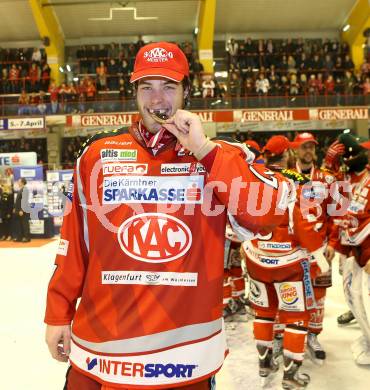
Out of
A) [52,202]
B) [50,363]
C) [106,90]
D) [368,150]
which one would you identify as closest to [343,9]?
[106,90]

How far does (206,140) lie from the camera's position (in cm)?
143

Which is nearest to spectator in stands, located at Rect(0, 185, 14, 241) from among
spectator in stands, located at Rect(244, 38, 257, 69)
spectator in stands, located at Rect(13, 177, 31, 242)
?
spectator in stands, located at Rect(13, 177, 31, 242)

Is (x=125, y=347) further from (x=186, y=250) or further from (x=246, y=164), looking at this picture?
(x=246, y=164)

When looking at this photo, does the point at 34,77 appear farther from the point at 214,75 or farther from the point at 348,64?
the point at 348,64

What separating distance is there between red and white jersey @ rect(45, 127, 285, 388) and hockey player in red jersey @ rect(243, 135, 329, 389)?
1.66 m

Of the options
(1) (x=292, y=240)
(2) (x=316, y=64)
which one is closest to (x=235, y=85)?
(2) (x=316, y=64)

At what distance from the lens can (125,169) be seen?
1.60 m

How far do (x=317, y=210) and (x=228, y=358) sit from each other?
4.63ft

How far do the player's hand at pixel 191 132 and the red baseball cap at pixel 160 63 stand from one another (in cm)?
26

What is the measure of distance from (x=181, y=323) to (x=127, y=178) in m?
0.51

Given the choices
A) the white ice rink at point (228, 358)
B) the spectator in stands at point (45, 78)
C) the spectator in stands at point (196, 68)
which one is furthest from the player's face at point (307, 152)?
the spectator in stands at point (45, 78)

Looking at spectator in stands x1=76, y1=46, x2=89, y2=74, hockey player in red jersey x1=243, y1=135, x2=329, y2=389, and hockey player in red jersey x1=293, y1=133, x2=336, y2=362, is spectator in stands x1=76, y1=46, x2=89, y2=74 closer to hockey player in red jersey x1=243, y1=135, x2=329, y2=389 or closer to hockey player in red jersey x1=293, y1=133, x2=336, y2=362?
hockey player in red jersey x1=293, y1=133, x2=336, y2=362

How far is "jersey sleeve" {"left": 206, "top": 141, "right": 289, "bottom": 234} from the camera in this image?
1435 mm

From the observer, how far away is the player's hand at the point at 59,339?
5.31ft
